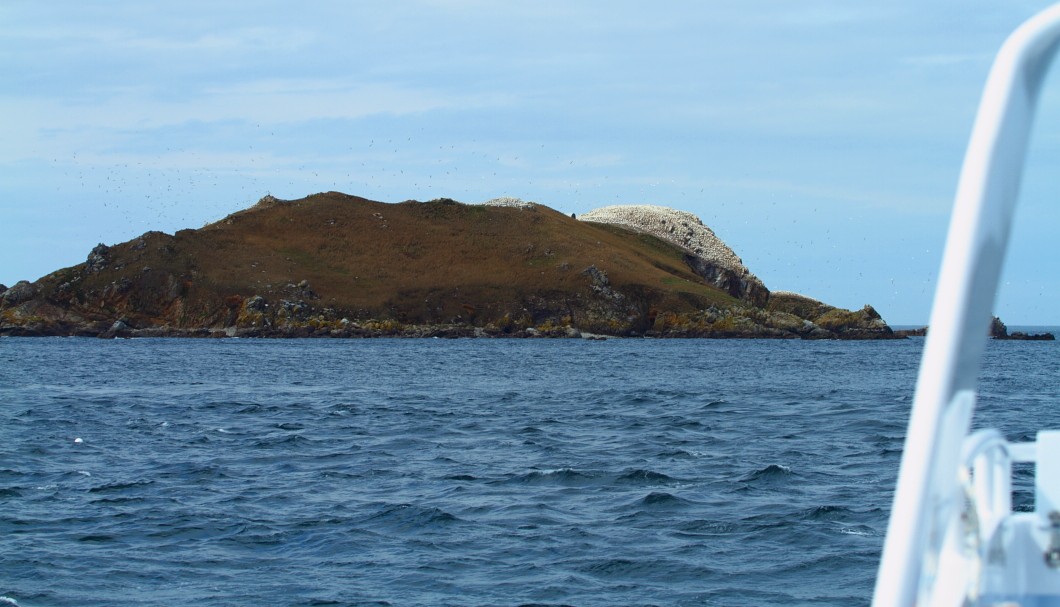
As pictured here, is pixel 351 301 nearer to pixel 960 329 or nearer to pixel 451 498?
pixel 451 498

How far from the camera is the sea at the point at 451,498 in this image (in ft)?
49.4

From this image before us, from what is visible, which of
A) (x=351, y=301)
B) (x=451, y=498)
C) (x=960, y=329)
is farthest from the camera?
(x=351, y=301)

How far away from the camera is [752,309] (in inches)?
7028

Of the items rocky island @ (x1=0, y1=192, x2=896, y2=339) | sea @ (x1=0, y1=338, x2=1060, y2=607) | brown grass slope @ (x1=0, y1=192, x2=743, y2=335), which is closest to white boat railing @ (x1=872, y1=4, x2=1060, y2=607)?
sea @ (x1=0, y1=338, x2=1060, y2=607)

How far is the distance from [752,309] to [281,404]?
142m

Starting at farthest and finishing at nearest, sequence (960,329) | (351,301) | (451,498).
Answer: (351,301)
(451,498)
(960,329)

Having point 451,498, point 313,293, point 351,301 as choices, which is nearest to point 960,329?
point 451,498

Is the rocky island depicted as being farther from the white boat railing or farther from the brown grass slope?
the white boat railing

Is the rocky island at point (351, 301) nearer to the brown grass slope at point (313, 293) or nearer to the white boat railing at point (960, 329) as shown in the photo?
the brown grass slope at point (313, 293)

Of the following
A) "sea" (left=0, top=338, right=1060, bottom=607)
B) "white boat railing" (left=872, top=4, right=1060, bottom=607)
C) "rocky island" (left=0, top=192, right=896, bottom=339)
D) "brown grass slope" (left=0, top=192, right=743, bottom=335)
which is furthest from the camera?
"brown grass slope" (left=0, top=192, right=743, bottom=335)

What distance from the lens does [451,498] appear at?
21.0 meters

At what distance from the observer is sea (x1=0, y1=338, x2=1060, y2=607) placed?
15.1m

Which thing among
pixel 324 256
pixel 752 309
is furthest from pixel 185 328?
pixel 752 309

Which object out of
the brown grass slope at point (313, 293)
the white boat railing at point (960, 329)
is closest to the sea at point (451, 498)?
the white boat railing at point (960, 329)
